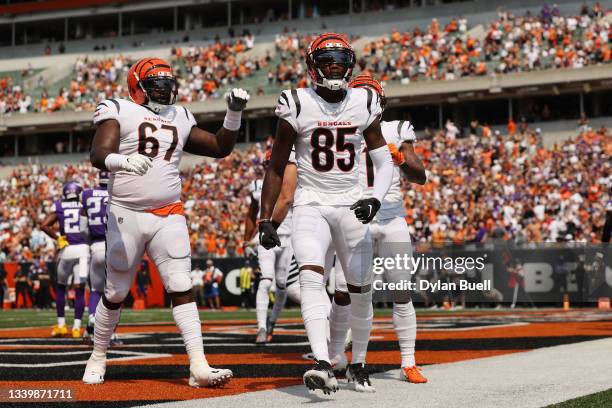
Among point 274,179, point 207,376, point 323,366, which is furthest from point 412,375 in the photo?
point 274,179

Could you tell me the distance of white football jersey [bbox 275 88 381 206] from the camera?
604 cm

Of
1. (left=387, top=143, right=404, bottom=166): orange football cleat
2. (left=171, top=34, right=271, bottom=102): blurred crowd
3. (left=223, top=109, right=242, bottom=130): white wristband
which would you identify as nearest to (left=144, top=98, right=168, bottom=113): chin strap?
(left=223, top=109, right=242, bottom=130): white wristband

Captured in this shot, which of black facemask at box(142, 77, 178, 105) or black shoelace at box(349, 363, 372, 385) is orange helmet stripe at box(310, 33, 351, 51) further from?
black shoelace at box(349, 363, 372, 385)

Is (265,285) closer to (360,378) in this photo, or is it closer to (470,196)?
(360,378)

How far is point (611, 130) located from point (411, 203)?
9260 millimetres

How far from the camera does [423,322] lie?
14250 millimetres

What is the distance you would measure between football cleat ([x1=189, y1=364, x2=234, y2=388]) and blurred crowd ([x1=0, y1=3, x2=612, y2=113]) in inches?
1120

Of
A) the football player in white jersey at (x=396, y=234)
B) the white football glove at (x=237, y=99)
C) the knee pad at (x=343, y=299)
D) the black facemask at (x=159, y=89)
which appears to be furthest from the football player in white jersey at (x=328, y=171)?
the black facemask at (x=159, y=89)

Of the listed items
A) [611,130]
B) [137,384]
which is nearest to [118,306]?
[137,384]

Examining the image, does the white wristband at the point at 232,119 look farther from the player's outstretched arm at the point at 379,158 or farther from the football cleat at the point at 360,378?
the football cleat at the point at 360,378

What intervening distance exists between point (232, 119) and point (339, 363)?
1935 millimetres

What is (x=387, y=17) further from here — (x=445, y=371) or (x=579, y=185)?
(x=445, y=371)

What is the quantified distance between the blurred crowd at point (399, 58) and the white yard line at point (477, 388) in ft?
87.5

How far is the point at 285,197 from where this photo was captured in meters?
7.22
